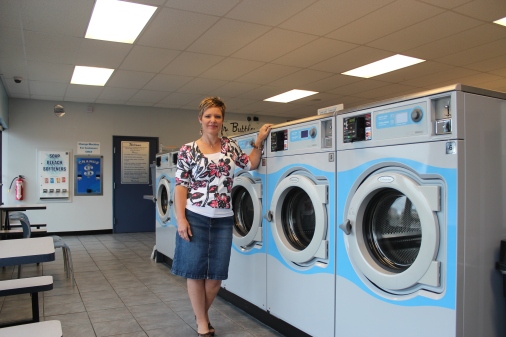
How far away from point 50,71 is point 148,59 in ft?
5.17

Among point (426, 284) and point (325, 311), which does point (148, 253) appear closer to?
point (325, 311)

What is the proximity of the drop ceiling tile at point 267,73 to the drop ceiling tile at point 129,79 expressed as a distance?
4.70ft

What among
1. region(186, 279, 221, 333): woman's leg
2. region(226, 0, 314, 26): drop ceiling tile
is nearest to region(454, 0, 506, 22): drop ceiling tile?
region(226, 0, 314, 26): drop ceiling tile

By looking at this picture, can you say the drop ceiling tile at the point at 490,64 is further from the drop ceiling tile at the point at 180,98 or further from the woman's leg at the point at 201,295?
the woman's leg at the point at 201,295

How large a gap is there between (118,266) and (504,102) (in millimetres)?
4440

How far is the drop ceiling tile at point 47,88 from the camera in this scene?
6.57m

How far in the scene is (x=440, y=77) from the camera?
6387 mm

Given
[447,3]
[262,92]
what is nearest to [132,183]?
[262,92]

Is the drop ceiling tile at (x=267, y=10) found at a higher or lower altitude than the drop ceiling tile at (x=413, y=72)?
higher

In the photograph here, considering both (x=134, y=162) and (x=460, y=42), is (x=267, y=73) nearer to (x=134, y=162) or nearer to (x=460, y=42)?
(x=460, y=42)

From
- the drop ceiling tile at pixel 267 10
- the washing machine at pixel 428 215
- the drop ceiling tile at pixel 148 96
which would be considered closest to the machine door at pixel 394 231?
the washing machine at pixel 428 215

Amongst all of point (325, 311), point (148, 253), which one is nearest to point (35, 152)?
point (148, 253)

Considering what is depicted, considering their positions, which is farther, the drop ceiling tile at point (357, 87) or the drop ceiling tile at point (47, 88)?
the drop ceiling tile at point (357, 87)

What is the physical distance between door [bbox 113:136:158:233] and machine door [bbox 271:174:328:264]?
6.37 meters
